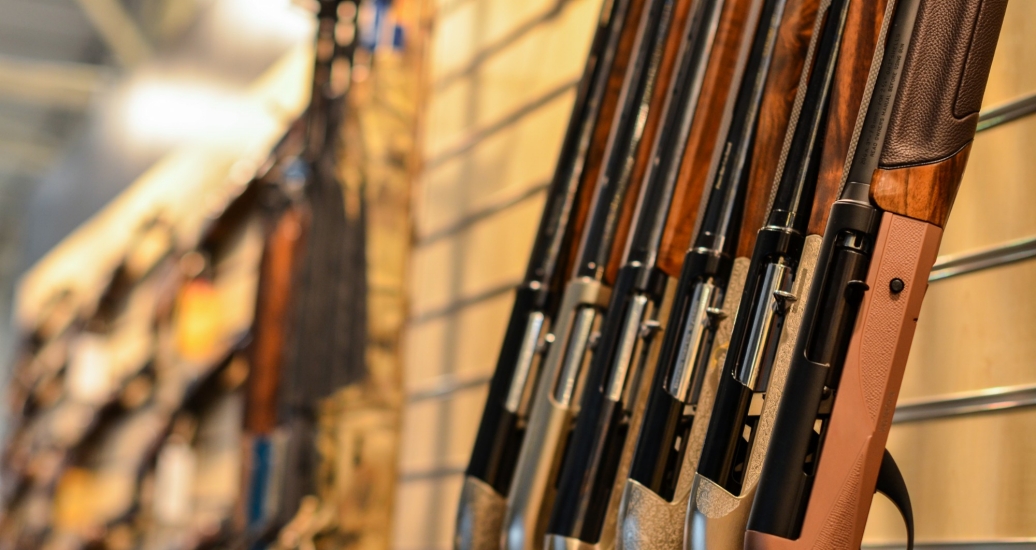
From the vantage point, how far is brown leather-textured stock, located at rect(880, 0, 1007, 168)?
809 millimetres

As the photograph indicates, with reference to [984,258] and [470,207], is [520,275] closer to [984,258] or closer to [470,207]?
[470,207]

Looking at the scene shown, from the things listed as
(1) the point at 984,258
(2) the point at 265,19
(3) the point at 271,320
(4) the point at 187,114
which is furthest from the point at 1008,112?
(4) the point at 187,114

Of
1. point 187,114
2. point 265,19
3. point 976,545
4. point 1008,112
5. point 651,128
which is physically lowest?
point 976,545

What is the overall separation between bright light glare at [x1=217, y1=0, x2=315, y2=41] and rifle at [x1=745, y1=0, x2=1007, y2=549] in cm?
247

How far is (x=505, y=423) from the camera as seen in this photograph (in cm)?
116

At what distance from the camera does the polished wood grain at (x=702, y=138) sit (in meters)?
1.05

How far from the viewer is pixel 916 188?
81 centimetres

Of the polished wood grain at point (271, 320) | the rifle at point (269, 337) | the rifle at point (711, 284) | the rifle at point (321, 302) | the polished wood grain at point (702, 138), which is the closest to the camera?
the rifle at point (711, 284)

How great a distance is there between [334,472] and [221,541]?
56 centimetres

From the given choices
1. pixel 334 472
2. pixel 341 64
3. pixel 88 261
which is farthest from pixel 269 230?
pixel 88 261

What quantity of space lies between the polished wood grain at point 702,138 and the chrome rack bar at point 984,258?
234 mm

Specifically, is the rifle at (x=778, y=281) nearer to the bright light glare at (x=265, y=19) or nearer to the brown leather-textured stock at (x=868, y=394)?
the brown leather-textured stock at (x=868, y=394)

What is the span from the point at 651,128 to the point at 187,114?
10.8 ft

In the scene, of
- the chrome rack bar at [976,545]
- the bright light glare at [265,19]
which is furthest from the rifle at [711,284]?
the bright light glare at [265,19]
